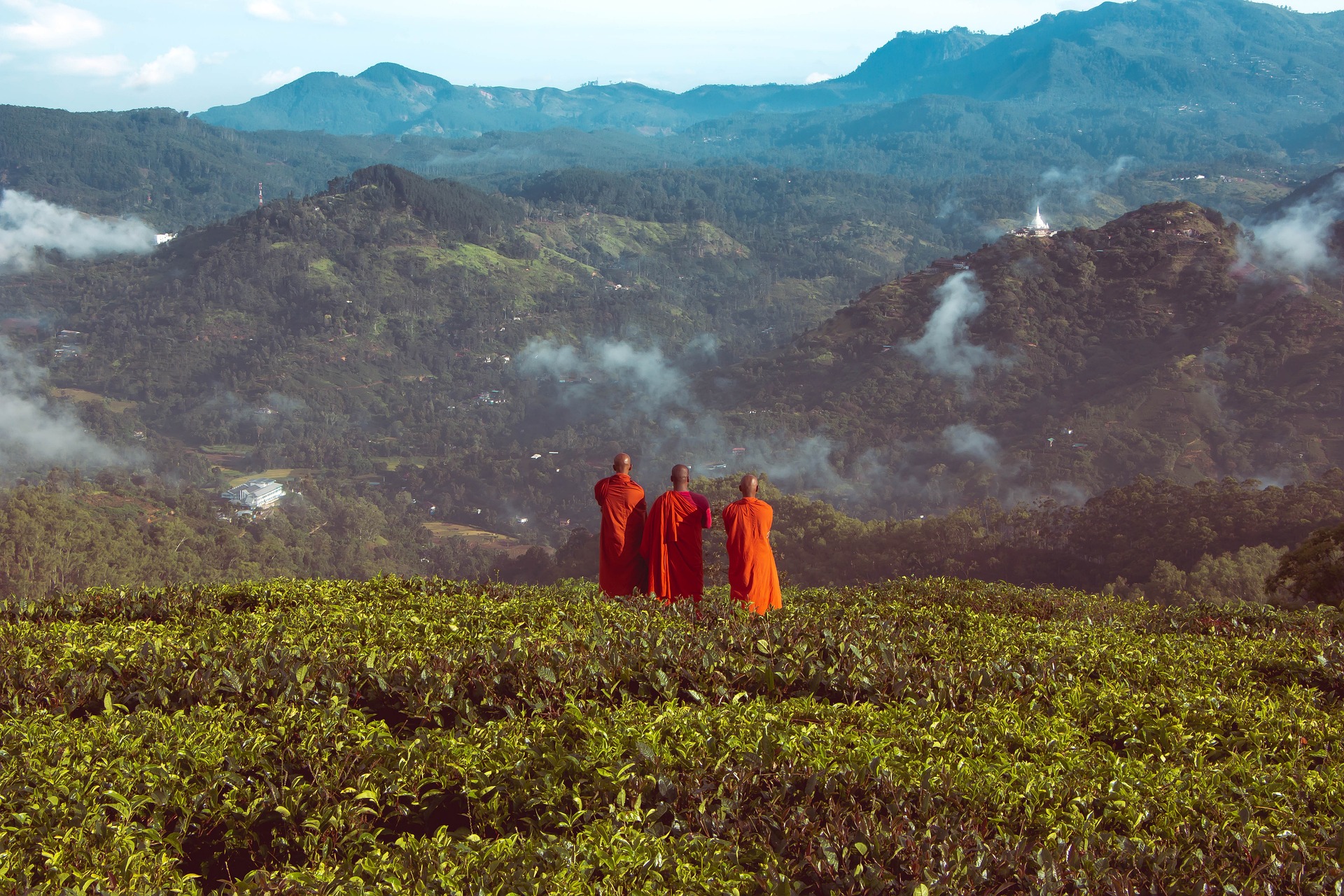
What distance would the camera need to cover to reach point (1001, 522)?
3962 cm

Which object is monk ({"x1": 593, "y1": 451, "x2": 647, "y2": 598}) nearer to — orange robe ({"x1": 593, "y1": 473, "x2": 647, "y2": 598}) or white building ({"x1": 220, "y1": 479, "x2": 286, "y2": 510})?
orange robe ({"x1": 593, "y1": 473, "x2": 647, "y2": 598})

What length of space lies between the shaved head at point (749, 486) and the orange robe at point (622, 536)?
1106 millimetres

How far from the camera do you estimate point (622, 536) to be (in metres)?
9.89

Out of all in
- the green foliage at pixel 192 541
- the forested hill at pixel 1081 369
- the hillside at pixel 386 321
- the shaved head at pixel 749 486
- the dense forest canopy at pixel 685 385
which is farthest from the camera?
the hillside at pixel 386 321

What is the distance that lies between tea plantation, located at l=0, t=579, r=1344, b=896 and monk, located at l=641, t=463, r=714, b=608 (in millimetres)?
2624

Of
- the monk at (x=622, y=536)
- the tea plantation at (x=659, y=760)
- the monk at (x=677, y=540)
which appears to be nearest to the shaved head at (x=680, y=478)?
the monk at (x=677, y=540)

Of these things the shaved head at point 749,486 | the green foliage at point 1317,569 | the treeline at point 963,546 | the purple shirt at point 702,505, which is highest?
the shaved head at point 749,486

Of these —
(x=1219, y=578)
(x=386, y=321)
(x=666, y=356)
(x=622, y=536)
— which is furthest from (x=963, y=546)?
(x=386, y=321)

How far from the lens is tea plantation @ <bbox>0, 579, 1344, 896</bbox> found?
3.33 meters

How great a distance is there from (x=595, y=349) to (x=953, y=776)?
147382mm

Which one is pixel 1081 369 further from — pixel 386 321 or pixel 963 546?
pixel 386 321

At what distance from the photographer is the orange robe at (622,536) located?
988 cm

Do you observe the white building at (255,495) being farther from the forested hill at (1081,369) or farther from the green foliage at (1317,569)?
the green foliage at (1317,569)

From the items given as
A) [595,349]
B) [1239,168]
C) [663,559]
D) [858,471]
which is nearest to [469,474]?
[858,471]
